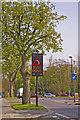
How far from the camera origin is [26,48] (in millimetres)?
26156

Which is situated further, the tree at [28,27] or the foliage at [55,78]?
the foliage at [55,78]

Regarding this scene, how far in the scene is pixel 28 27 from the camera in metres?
25.6

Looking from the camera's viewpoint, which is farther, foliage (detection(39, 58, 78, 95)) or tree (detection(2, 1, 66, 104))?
foliage (detection(39, 58, 78, 95))

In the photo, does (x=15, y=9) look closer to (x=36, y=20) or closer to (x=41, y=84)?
(x=36, y=20)

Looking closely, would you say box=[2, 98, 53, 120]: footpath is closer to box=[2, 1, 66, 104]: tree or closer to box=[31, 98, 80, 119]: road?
box=[31, 98, 80, 119]: road

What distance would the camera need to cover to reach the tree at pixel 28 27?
24.6 meters

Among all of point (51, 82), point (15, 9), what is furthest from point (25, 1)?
point (51, 82)

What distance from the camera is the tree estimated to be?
2456 cm

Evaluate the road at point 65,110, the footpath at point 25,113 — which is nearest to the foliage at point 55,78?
the road at point 65,110

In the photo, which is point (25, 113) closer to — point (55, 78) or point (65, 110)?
point (65, 110)

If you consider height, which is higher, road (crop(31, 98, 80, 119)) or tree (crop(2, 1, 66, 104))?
tree (crop(2, 1, 66, 104))

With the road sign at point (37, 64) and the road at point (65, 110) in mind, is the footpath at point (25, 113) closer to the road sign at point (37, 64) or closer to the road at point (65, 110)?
the road at point (65, 110)

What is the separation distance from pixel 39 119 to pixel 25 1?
14.0 meters

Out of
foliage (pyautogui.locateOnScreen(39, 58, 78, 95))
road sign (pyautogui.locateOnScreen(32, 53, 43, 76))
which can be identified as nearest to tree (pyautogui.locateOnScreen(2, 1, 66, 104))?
road sign (pyautogui.locateOnScreen(32, 53, 43, 76))
